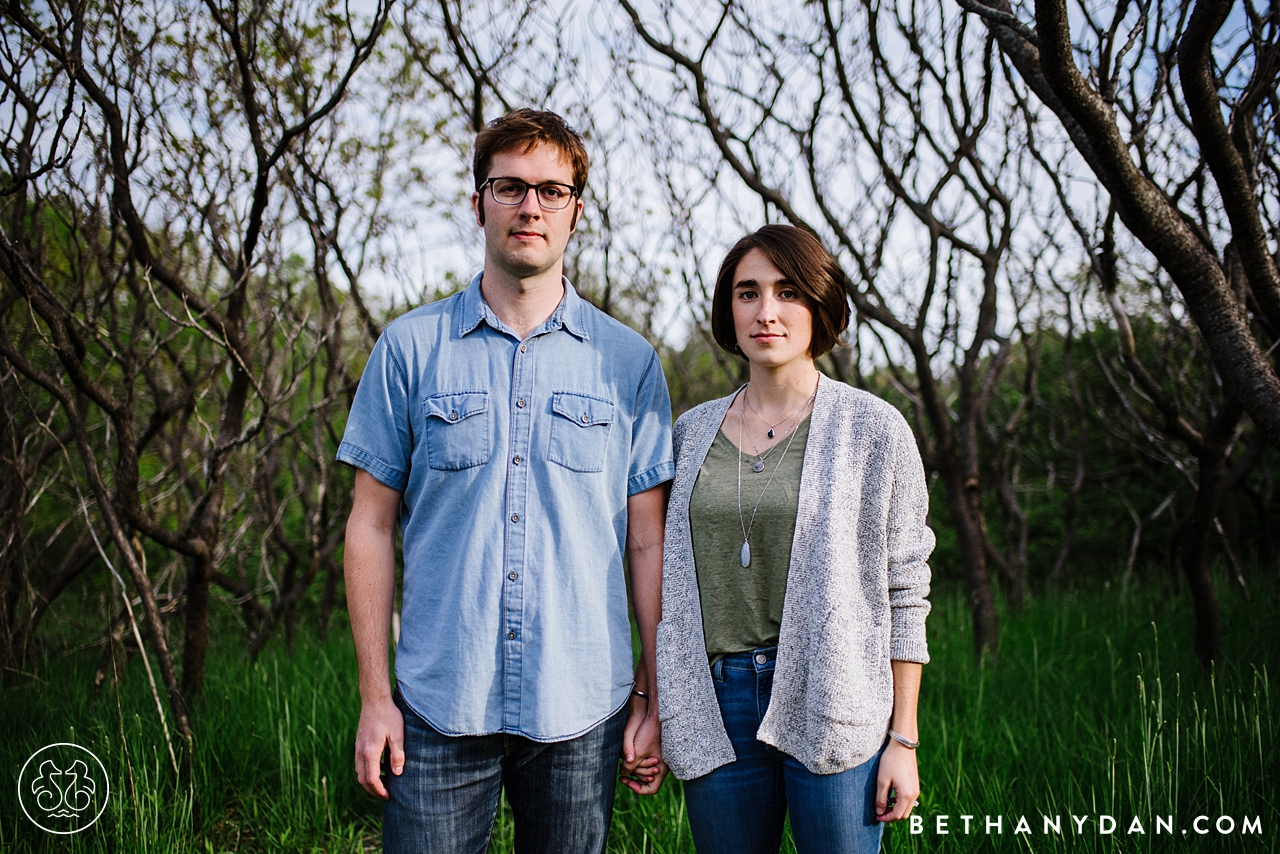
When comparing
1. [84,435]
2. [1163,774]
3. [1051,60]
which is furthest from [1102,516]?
[84,435]

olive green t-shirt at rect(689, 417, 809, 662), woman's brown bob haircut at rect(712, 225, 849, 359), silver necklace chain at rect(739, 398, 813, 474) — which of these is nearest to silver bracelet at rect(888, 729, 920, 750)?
olive green t-shirt at rect(689, 417, 809, 662)

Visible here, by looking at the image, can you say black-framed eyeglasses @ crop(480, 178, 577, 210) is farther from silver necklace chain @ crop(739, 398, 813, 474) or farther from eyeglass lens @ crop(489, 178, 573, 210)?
silver necklace chain @ crop(739, 398, 813, 474)

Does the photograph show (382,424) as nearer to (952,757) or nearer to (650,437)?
(650,437)

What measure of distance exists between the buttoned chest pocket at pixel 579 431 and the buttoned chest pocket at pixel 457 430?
0.49 feet

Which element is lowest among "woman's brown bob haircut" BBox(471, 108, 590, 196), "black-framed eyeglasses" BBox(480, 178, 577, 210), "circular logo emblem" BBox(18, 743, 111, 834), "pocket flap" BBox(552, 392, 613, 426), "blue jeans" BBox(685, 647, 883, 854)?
"circular logo emblem" BBox(18, 743, 111, 834)

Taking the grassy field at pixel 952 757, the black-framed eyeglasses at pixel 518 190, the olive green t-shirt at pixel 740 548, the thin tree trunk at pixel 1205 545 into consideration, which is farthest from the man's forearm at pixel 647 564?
the thin tree trunk at pixel 1205 545

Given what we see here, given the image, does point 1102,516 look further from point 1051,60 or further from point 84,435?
point 84,435

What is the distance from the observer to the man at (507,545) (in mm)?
1625

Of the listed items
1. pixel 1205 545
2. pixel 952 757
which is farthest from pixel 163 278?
pixel 1205 545

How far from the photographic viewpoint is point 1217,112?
7.89 feet

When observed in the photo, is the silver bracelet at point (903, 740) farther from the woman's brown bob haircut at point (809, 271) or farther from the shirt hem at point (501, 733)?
the woman's brown bob haircut at point (809, 271)

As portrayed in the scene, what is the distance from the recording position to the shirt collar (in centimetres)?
180

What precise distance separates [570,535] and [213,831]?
6.64 ft

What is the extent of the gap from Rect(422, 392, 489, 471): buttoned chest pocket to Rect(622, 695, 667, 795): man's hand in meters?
0.67
